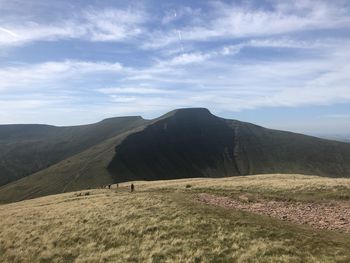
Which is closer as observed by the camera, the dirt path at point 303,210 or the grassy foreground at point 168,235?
the grassy foreground at point 168,235

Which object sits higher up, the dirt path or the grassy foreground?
the dirt path

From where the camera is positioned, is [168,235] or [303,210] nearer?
[168,235]

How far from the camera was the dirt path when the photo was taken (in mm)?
27422

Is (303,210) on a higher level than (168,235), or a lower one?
higher

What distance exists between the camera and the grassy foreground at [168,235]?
2266 cm

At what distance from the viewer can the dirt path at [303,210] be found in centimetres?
2742

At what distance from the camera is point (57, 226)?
34.3m

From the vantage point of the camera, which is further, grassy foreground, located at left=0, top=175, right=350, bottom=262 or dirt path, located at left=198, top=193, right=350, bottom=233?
dirt path, located at left=198, top=193, right=350, bottom=233

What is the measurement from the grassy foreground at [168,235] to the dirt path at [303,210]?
4.97 feet

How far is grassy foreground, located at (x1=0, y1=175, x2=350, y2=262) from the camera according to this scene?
2266 cm

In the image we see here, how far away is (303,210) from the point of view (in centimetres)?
3225

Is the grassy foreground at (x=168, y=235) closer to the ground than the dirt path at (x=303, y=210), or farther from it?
closer to the ground

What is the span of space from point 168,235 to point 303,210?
1236cm

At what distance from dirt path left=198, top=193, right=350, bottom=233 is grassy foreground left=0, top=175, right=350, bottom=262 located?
4.97ft
